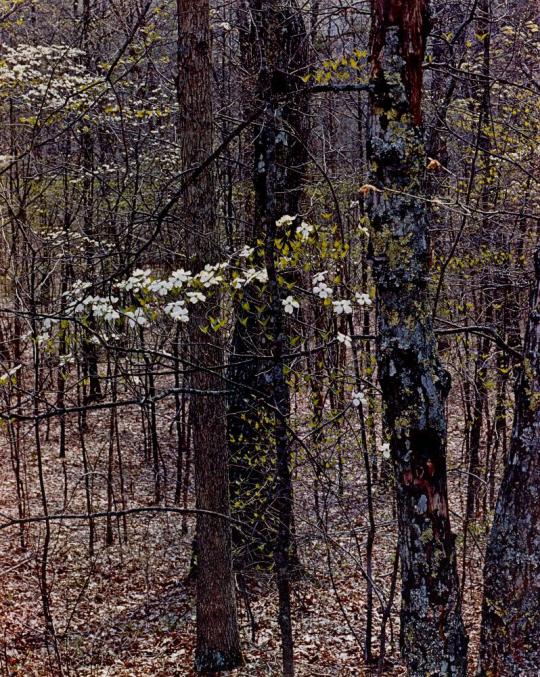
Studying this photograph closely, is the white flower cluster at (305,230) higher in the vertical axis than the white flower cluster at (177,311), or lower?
higher

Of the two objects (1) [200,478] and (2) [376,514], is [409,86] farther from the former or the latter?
(2) [376,514]

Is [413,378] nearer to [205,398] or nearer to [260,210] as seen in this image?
[205,398]

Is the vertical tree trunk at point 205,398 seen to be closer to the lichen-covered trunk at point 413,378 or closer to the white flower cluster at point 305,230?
the white flower cluster at point 305,230

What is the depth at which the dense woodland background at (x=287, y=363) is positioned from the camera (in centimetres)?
324

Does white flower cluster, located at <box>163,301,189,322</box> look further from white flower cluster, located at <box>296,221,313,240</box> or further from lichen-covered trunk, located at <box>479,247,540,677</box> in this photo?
lichen-covered trunk, located at <box>479,247,540,677</box>

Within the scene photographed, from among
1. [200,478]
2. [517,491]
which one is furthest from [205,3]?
[517,491]

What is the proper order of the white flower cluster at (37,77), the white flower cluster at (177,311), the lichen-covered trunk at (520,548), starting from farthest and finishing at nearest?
the white flower cluster at (37,77), the white flower cluster at (177,311), the lichen-covered trunk at (520,548)

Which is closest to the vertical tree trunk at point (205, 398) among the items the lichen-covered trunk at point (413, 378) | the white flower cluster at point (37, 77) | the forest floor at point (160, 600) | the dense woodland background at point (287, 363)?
the dense woodland background at point (287, 363)

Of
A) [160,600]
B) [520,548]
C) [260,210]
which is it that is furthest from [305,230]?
[160,600]

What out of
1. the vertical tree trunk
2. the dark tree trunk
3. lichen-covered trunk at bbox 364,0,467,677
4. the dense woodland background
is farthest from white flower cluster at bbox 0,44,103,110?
lichen-covered trunk at bbox 364,0,467,677

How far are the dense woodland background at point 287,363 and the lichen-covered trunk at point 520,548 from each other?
1 cm

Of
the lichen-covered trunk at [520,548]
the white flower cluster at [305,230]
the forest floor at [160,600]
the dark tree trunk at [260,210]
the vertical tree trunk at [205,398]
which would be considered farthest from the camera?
the dark tree trunk at [260,210]

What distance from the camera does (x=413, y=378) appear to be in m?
3.24

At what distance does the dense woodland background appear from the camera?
3.24 m
